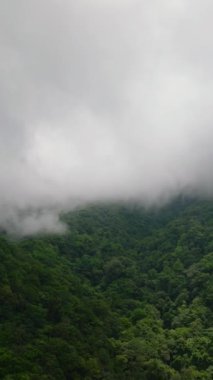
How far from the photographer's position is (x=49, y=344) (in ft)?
193

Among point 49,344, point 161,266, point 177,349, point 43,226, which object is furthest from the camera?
point 43,226

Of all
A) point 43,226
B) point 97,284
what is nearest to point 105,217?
point 43,226

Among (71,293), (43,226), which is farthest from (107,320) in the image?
(43,226)

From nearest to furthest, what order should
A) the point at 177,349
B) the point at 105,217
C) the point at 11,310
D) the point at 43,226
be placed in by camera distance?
the point at 11,310 → the point at 177,349 → the point at 43,226 → the point at 105,217

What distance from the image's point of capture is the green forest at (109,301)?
193ft

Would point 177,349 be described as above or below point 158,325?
below

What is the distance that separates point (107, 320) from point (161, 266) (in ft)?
93.4

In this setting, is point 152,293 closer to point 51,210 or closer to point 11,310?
point 11,310

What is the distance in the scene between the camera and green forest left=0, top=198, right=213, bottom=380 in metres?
58.7

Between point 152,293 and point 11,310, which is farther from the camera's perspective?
point 152,293

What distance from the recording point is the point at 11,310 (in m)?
63.8

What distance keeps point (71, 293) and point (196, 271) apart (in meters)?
24.6

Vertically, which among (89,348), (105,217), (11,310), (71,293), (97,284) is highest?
(105,217)

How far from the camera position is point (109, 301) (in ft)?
275
